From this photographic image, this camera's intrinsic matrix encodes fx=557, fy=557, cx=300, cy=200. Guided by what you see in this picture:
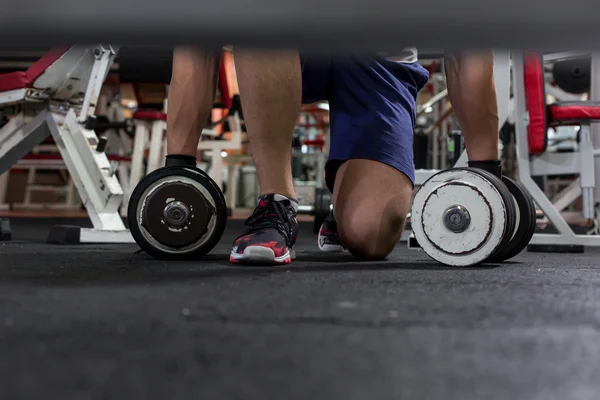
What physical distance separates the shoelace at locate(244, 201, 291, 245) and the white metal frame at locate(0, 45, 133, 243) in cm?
86

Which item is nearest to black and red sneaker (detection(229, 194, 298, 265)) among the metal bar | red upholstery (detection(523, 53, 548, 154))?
the metal bar

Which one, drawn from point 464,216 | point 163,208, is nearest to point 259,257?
point 163,208

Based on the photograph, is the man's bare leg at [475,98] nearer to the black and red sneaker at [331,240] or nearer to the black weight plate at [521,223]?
the black weight plate at [521,223]

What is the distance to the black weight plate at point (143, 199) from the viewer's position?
3.43 feet

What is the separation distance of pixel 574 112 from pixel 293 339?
1.85 meters

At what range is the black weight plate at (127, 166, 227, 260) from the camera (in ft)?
3.43

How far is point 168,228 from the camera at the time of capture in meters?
1.04

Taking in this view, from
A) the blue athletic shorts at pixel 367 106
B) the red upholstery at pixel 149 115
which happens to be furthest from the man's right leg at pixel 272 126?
the red upholstery at pixel 149 115

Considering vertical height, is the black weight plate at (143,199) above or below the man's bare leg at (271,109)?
below

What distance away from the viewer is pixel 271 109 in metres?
1.05

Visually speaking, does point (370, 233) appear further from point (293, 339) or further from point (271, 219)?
point (293, 339)

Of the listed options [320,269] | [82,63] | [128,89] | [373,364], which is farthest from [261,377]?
[128,89]

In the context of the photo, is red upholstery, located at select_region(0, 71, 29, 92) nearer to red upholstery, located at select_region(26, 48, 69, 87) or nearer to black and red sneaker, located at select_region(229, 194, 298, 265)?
red upholstery, located at select_region(26, 48, 69, 87)

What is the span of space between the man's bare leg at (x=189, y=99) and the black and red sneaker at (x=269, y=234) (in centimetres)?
24
